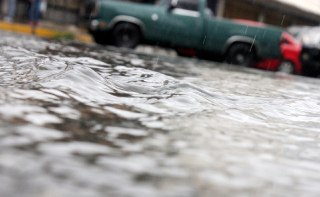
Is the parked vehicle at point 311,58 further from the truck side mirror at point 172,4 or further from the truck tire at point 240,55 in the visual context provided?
the truck side mirror at point 172,4

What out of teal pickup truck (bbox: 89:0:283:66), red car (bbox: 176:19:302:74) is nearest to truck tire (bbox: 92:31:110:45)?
teal pickup truck (bbox: 89:0:283:66)

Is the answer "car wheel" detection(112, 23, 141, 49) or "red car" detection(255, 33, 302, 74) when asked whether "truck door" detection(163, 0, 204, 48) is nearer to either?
"car wheel" detection(112, 23, 141, 49)

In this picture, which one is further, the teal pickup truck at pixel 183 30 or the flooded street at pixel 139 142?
the teal pickup truck at pixel 183 30

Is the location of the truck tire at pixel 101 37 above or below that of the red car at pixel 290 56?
below

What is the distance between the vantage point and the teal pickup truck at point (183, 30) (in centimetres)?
898

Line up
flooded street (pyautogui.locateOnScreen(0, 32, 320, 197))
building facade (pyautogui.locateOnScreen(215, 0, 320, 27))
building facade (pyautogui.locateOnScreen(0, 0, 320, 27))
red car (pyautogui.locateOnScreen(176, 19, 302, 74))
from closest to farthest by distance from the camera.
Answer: flooded street (pyautogui.locateOnScreen(0, 32, 320, 197)) → red car (pyautogui.locateOnScreen(176, 19, 302, 74)) → building facade (pyautogui.locateOnScreen(0, 0, 320, 27)) → building facade (pyautogui.locateOnScreen(215, 0, 320, 27))

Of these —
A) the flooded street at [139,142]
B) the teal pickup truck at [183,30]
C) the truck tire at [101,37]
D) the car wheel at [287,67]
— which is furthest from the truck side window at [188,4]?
the flooded street at [139,142]

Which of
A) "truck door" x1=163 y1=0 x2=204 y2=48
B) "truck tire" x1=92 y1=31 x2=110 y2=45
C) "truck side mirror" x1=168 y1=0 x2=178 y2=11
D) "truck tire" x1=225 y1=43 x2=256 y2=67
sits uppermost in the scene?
"truck side mirror" x1=168 y1=0 x2=178 y2=11

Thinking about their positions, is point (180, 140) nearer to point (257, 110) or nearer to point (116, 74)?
point (257, 110)

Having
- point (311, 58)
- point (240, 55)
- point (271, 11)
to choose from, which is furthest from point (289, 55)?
point (271, 11)

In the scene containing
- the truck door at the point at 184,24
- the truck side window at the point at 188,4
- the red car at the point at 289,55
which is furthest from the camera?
the red car at the point at 289,55

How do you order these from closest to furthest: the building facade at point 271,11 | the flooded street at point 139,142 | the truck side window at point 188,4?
the flooded street at point 139,142 < the truck side window at point 188,4 < the building facade at point 271,11

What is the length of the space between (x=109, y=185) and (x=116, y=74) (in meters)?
2.32

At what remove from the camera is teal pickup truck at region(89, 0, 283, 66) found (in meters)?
8.98
